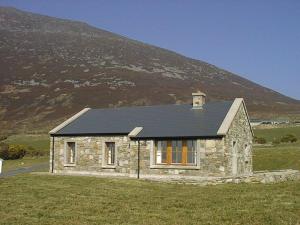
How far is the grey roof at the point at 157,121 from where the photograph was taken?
2605 centimetres

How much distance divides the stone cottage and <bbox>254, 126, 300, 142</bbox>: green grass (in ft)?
77.2

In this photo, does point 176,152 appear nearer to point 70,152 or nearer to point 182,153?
point 182,153

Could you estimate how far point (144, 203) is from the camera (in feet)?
51.3

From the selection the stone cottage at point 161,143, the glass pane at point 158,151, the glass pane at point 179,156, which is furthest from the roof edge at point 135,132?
the glass pane at point 179,156

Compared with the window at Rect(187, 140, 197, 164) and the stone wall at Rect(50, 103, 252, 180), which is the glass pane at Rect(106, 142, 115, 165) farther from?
the window at Rect(187, 140, 197, 164)

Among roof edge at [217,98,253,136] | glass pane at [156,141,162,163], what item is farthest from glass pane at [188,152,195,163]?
roof edge at [217,98,253,136]

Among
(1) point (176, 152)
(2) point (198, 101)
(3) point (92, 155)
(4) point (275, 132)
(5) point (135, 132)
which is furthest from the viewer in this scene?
(4) point (275, 132)

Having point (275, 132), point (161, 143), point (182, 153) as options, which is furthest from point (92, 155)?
point (275, 132)

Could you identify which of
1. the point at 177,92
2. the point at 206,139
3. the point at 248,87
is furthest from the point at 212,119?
the point at 248,87

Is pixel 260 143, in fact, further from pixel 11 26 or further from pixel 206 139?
pixel 11 26

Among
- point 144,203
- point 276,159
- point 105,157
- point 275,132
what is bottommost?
point 144,203

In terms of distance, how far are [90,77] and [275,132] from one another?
5881 cm

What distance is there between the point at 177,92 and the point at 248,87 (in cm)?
4222

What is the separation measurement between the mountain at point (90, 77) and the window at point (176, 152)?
161 ft
